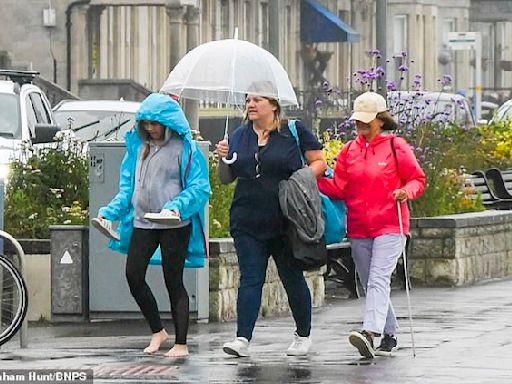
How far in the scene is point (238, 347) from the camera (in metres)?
12.9

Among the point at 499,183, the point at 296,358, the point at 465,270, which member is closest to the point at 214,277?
the point at 296,358

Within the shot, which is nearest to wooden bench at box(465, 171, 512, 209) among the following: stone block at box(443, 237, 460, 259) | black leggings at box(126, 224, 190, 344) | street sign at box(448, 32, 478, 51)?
stone block at box(443, 237, 460, 259)

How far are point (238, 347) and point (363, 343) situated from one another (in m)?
0.76

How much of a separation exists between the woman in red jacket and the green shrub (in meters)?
3.51

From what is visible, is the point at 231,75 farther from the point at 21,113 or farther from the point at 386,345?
the point at 21,113

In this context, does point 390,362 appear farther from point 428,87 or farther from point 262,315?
point 428,87

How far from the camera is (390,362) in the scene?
41.8ft

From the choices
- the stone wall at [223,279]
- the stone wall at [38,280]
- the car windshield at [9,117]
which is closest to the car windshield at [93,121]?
the car windshield at [9,117]

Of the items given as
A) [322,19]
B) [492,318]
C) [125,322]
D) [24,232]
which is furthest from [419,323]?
[322,19]

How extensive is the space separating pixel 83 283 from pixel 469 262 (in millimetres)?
4980

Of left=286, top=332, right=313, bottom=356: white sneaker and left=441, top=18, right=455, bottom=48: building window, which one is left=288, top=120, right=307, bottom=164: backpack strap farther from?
left=441, top=18, right=455, bottom=48: building window

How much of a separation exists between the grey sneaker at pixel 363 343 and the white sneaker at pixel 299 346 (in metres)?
0.37

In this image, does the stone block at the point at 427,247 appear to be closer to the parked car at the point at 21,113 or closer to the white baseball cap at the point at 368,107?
the parked car at the point at 21,113

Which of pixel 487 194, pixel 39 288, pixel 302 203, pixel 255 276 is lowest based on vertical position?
pixel 39 288
